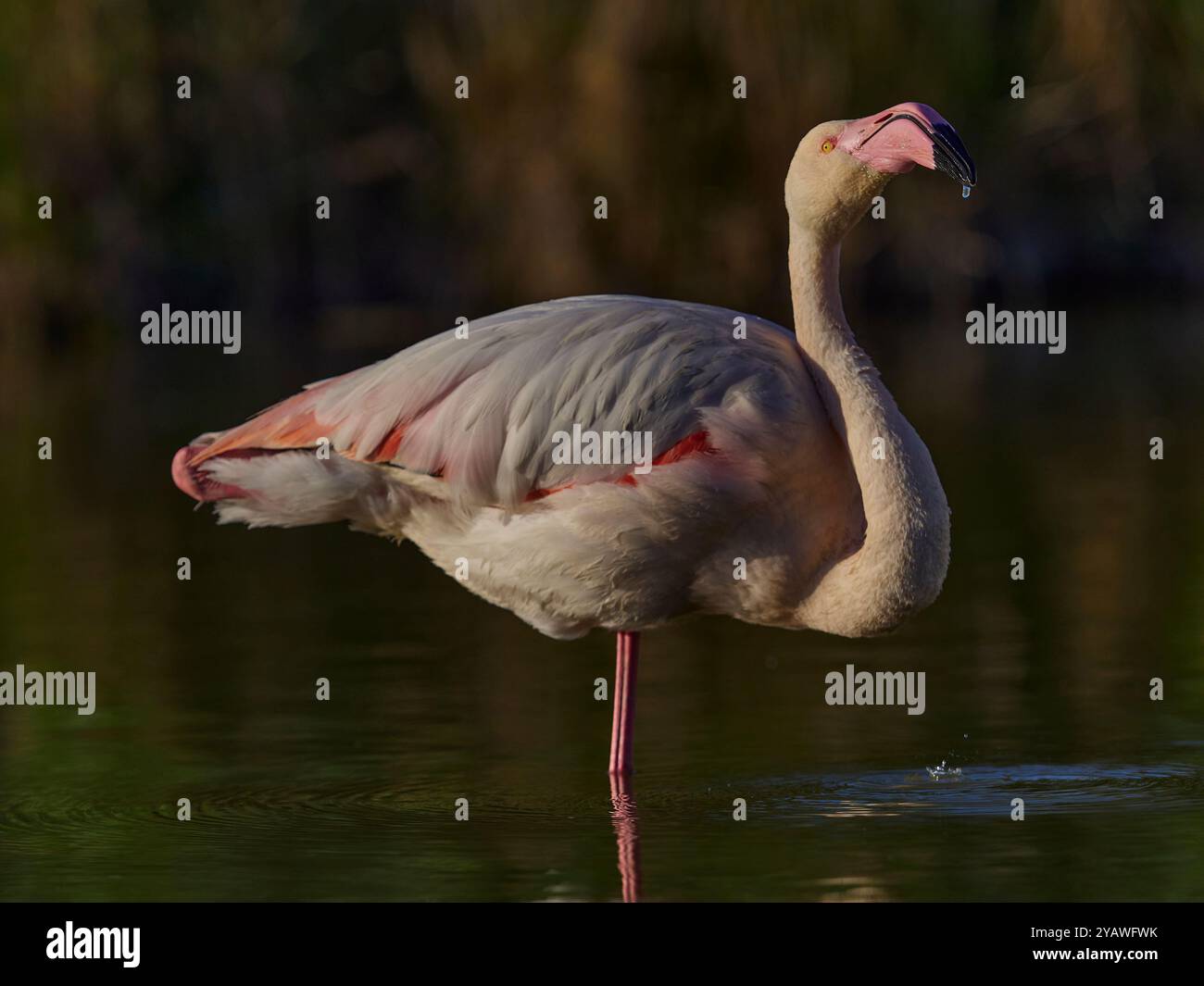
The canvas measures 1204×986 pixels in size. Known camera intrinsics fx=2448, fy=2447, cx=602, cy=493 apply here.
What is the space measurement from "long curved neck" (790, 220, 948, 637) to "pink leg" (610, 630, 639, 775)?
687mm

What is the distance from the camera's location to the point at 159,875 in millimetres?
6215

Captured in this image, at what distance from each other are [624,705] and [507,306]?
16603 mm

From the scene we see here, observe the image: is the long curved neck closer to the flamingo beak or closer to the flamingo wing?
the flamingo wing

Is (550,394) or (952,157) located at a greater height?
(952,157)

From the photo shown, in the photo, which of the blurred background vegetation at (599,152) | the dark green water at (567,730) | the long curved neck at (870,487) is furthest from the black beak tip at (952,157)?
the blurred background vegetation at (599,152)

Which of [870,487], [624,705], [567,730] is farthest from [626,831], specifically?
[567,730]

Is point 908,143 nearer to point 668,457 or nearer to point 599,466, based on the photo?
point 668,457

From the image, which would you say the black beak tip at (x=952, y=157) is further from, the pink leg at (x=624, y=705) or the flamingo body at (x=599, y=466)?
the pink leg at (x=624, y=705)

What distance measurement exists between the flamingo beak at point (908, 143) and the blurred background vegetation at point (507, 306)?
1777 mm

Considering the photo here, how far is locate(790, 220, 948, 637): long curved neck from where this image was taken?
6688 millimetres

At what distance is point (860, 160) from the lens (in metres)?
6.78

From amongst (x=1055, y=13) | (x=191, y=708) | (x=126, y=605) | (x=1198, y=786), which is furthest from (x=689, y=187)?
(x=1198, y=786)
